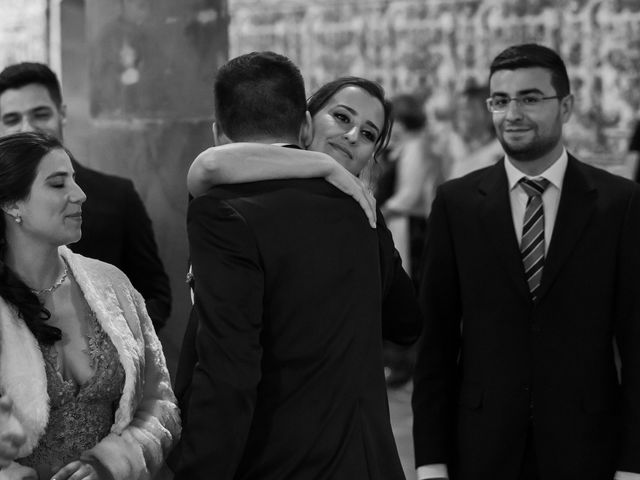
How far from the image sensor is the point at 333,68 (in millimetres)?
10039

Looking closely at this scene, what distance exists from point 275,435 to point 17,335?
62cm

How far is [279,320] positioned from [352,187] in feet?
1.14

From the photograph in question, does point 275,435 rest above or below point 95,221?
below

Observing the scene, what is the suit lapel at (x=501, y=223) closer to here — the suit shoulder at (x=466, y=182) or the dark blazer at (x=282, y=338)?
the suit shoulder at (x=466, y=182)

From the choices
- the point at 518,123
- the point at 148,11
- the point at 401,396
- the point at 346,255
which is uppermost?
the point at 148,11

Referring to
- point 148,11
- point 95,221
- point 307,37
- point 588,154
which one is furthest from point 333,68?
point 95,221

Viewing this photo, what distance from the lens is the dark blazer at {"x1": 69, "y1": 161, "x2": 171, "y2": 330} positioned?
354 centimetres

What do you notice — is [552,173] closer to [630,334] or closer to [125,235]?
[630,334]

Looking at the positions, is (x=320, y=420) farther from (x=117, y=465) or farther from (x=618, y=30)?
(x=618, y=30)

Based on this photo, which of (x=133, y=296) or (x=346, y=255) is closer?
(x=346, y=255)

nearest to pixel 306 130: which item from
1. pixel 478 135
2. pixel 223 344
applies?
pixel 223 344

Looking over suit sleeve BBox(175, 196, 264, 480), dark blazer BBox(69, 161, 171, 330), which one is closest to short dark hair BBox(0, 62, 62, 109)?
dark blazer BBox(69, 161, 171, 330)

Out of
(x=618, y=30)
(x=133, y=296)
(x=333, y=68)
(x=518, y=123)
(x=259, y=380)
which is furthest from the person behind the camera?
(x=333, y=68)

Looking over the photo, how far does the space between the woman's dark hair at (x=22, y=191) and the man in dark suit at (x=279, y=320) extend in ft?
1.23
